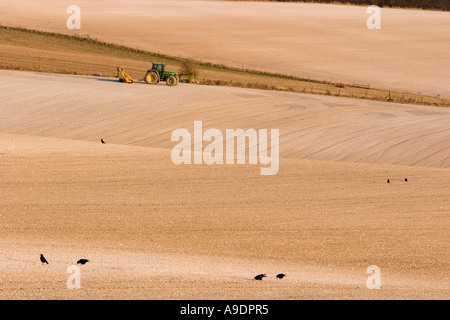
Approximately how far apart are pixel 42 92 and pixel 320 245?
2379 centimetres

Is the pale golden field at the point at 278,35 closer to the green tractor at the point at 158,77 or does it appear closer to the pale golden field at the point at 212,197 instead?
the pale golden field at the point at 212,197

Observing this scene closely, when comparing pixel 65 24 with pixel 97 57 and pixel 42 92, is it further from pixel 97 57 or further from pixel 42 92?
pixel 42 92

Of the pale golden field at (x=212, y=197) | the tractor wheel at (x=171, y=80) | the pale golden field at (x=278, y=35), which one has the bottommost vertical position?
the pale golden field at (x=212, y=197)

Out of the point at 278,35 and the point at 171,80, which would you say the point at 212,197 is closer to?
the point at 171,80

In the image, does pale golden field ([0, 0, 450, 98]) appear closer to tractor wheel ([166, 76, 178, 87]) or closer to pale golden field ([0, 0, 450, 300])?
pale golden field ([0, 0, 450, 300])

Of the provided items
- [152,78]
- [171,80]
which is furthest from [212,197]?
[152,78]

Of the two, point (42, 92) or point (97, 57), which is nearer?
point (42, 92)

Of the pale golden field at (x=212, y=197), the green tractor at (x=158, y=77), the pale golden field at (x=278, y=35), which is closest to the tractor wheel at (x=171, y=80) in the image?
the green tractor at (x=158, y=77)

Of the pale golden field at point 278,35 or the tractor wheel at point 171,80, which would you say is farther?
the pale golden field at point 278,35

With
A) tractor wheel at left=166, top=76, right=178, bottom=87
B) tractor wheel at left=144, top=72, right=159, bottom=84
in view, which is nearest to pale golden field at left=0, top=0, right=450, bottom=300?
tractor wheel at left=144, top=72, right=159, bottom=84

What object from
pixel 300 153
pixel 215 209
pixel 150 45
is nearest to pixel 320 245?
pixel 215 209

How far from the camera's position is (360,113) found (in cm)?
3556

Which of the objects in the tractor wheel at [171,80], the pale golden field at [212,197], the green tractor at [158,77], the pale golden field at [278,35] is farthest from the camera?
the pale golden field at [278,35]
